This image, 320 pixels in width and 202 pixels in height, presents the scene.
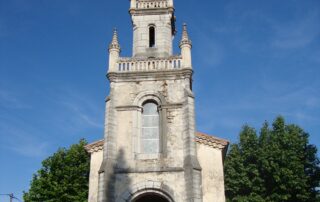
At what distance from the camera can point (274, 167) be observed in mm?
29547

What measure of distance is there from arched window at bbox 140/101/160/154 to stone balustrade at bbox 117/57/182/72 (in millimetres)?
2085

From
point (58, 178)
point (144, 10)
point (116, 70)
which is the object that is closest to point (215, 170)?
point (116, 70)

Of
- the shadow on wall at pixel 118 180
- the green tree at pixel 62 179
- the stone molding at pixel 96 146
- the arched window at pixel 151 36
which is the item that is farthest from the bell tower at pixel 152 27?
the green tree at pixel 62 179

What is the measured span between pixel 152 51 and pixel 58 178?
14369 millimetres

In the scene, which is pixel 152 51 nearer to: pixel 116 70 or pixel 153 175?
pixel 116 70

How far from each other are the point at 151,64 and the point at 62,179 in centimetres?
1463

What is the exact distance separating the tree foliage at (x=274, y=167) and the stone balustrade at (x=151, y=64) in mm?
12151

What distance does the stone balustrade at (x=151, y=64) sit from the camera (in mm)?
22688

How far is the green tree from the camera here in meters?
31.1

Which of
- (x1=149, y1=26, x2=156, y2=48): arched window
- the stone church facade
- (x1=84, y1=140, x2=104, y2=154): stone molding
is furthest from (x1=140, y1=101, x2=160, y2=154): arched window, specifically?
(x1=149, y1=26, x2=156, y2=48): arched window

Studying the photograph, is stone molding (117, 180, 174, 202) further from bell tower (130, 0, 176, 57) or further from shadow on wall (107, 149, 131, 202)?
bell tower (130, 0, 176, 57)

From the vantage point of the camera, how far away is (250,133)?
33156mm

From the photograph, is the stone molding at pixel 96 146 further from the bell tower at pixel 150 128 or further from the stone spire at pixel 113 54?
the stone spire at pixel 113 54

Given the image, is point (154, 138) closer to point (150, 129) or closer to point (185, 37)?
point (150, 129)
